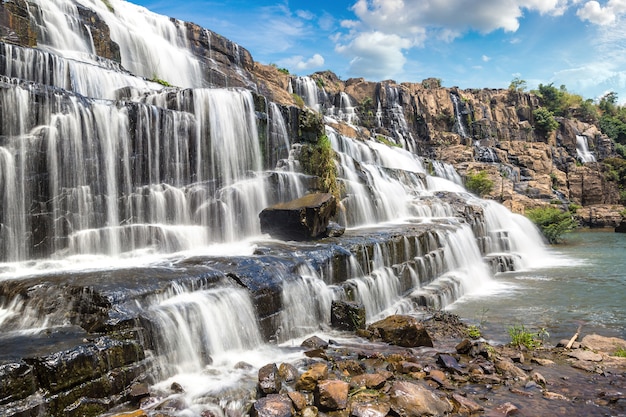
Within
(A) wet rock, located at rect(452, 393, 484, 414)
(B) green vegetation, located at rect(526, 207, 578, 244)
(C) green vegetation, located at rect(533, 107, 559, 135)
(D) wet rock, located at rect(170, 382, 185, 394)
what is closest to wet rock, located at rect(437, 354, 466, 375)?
(A) wet rock, located at rect(452, 393, 484, 414)

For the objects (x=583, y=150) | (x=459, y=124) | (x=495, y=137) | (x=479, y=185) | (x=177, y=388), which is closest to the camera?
(x=177, y=388)

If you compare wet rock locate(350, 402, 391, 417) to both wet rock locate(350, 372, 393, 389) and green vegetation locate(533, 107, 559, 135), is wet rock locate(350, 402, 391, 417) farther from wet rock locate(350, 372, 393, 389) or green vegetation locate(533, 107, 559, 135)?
green vegetation locate(533, 107, 559, 135)

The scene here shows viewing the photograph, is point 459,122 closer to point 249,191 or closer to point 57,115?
point 249,191

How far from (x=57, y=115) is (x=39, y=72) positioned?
5.61m

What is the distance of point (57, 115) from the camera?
984 centimetres

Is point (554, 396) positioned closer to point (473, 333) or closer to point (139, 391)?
point (473, 333)

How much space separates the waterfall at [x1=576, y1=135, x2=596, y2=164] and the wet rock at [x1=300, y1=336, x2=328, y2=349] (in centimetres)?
5594

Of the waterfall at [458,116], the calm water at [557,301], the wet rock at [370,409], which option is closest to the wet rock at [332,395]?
the wet rock at [370,409]

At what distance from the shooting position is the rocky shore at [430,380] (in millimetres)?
5184

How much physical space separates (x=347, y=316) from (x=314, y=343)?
148 centimetres

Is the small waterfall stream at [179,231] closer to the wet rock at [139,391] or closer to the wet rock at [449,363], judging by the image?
the wet rock at [139,391]

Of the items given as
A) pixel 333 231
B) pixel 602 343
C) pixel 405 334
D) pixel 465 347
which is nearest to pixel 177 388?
pixel 405 334

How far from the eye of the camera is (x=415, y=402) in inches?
203

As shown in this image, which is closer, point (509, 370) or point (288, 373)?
point (288, 373)
